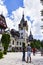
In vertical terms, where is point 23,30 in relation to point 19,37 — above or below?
above

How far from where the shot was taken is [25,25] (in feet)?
364

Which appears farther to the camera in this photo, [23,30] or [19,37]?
[23,30]

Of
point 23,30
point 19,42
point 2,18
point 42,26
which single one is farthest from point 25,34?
point 42,26

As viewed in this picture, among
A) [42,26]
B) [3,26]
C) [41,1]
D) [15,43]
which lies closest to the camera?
[41,1]

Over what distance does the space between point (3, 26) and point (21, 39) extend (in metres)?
22.8

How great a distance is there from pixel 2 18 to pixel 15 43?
660 inches

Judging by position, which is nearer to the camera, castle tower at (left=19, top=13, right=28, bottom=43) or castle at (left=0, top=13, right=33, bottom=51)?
castle at (left=0, top=13, right=33, bottom=51)

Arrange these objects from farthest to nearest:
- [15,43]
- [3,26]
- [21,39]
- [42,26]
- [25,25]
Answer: [25,25] < [21,39] < [15,43] < [3,26] < [42,26]

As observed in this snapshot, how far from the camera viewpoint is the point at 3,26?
71.2 m

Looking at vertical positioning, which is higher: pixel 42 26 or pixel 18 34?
pixel 18 34

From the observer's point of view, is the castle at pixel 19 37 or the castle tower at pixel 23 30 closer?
the castle at pixel 19 37

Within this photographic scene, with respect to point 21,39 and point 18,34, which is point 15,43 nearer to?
point 21,39

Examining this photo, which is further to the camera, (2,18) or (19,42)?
(19,42)

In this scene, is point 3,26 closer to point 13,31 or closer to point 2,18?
point 2,18
